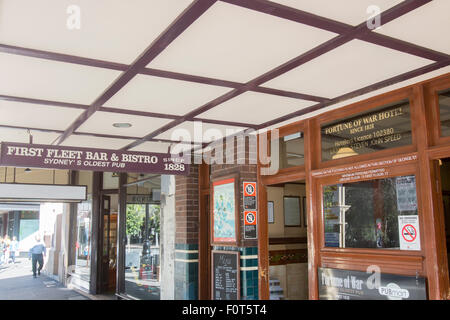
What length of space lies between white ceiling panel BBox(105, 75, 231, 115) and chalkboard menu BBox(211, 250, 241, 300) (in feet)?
6.99

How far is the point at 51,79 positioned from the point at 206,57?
4.12 ft

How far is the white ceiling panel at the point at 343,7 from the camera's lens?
2.25m

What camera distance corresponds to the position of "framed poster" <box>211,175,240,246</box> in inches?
211

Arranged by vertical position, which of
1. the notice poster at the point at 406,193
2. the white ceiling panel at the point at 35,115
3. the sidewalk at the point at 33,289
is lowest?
the sidewalk at the point at 33,289

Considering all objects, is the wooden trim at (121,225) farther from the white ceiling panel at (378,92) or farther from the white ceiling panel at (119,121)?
the white ceiling panel at (378,92)

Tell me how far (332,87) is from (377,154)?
744 millimetres

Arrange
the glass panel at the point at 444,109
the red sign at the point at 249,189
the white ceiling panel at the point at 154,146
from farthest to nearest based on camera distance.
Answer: the white ceiling panel at the point at 154,146 < the red sign at the point at 249,189 < the glass panel at the point at 444,109

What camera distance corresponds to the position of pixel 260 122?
15.8 ft

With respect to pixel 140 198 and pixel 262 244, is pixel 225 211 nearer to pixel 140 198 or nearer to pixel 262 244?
pixel 262 244

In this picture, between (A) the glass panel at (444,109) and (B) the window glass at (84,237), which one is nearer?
(A) the glass panel at (444,109)

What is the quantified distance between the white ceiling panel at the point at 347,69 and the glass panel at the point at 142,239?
526 cm

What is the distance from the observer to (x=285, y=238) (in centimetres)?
670

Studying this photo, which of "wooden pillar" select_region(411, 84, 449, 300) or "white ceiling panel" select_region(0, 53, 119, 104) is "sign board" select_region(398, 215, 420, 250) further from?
"white ceiling panel" select_region(0, 53, 119, 104)

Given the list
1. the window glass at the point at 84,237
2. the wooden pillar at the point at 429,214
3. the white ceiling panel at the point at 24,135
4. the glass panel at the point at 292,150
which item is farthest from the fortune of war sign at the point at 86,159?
the window glass at the point at 84,237
